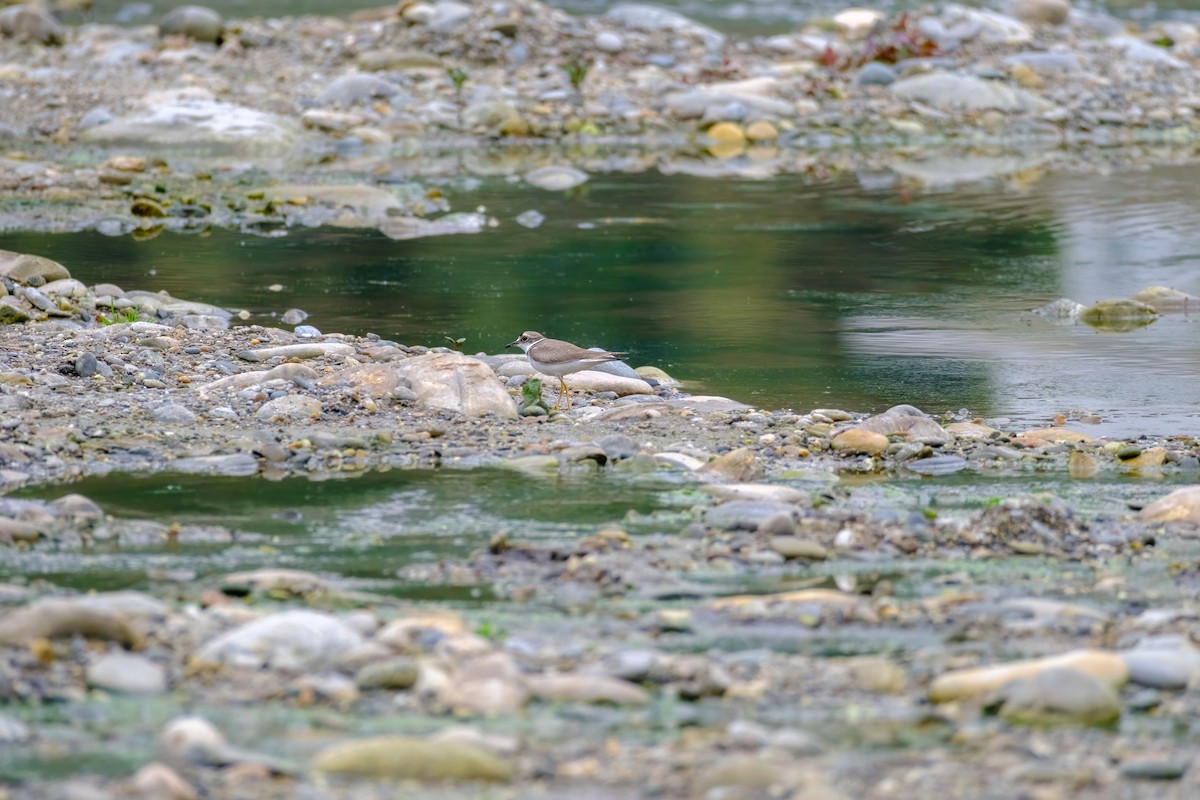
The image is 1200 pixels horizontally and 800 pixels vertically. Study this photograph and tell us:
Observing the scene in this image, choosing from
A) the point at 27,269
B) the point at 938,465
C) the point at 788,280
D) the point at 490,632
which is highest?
the point at 27,269

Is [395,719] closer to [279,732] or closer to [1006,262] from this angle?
[279,732]

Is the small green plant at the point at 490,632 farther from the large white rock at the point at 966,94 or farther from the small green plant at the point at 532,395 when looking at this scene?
the large white rock at the point at 966,94

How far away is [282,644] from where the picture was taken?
4273 mm

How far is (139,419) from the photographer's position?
6926 millimetres

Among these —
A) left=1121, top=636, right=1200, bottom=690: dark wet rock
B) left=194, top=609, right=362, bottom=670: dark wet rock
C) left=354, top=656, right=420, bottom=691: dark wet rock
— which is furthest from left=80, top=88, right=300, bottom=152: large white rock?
left=1121, top=636, right=1200, bottom=690: dark wet rock

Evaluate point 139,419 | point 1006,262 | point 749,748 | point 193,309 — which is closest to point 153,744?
point 749,748

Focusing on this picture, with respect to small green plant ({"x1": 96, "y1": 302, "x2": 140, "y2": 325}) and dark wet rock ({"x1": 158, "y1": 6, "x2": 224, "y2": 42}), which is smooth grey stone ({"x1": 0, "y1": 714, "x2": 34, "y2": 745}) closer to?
small green plant ({"x1": 96, "y1": 302, "x2": 140, "y2": 325})

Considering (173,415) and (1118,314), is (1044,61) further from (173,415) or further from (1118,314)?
(173,415)

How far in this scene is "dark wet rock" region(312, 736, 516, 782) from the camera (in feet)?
12.1

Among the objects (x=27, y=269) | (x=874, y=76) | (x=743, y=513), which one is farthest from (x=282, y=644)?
(x=874, y=76)

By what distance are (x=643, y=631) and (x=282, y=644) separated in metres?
0.96

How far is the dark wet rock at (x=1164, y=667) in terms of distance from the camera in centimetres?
418

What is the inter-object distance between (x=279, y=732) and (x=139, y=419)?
10.8 ft

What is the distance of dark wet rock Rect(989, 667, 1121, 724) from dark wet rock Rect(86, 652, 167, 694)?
6.56 feet
